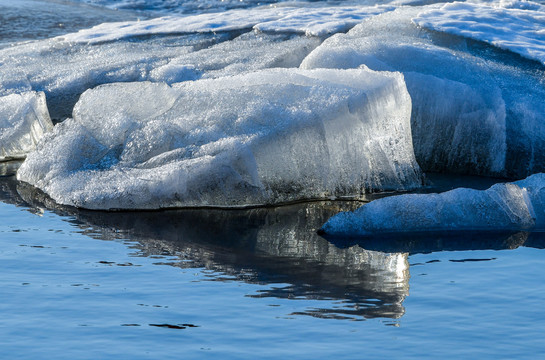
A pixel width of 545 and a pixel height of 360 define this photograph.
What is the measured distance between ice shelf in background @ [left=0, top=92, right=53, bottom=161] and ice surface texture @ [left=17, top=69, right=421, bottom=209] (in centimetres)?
104

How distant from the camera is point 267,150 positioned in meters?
4.90

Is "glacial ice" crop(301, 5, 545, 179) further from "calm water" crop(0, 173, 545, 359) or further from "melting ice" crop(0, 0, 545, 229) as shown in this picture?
"calm water" crop(0, 173, 545, 359)

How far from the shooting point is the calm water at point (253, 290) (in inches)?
115

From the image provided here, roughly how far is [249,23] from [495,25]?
7.54 feet

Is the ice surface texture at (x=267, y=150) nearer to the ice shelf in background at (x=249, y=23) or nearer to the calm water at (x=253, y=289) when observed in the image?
the calm water at (x=253, y=289)

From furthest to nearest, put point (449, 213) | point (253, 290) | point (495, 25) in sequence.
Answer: point (495, 25)
point (449, 213)
point (253, 290)

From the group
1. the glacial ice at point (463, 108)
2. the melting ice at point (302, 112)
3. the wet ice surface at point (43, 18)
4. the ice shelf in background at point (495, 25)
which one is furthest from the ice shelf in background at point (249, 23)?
the wet ice surface at point (43, 18)

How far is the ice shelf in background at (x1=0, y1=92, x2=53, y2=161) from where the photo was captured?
6.19m

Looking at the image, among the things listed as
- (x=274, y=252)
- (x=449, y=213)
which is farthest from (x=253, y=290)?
(x=449, y=213)

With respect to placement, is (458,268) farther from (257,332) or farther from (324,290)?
(257,332)

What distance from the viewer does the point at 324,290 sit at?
11.5ft

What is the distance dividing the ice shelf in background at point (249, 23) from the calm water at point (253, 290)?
2905 millimetres

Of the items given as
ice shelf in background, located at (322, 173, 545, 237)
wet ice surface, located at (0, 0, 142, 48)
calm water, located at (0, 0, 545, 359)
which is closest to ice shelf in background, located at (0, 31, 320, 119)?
calm water, located at (0, 0, 545, 359)

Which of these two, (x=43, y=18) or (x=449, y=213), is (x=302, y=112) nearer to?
(x=449, y=213)
